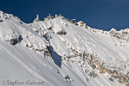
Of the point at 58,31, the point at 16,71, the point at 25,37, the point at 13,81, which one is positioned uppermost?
the point at 58,31

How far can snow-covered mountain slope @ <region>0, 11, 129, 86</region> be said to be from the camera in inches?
732

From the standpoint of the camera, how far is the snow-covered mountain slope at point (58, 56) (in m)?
18.6

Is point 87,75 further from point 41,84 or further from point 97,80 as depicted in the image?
point 41,84

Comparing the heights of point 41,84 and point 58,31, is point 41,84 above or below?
below

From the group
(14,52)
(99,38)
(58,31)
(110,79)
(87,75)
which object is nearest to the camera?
(14,52)

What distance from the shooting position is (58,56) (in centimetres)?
3362

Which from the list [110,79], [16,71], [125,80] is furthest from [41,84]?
[125,80]

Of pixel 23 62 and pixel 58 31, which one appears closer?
pixel 23 62

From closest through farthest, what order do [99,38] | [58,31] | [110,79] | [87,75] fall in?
1. [87,75]
2. [110,79]
3. [58,31]
4. [99,38]

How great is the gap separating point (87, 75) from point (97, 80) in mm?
2386

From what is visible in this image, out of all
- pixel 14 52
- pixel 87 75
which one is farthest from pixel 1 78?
pixel 87 75

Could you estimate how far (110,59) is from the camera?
132 ft

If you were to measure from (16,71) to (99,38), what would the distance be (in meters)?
38.9

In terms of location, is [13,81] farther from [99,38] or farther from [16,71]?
[99,38]
